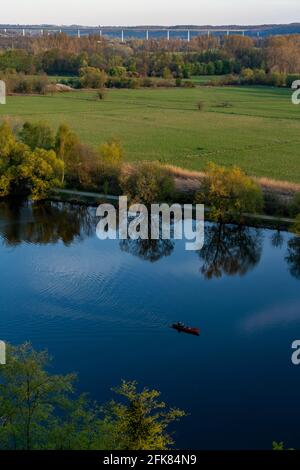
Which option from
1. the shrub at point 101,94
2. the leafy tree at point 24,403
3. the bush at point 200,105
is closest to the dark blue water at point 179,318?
the leafy tree at point 24,403

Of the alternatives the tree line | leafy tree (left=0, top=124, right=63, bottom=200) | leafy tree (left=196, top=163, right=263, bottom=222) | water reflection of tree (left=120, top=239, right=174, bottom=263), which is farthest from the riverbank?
the tree line

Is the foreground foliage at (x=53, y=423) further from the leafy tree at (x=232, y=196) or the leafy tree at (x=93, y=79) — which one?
the leafy tree at (x=93, y=79)

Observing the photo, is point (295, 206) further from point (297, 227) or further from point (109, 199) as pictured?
point (109, 199)

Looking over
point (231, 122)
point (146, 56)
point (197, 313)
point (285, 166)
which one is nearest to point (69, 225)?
point (197, 313)

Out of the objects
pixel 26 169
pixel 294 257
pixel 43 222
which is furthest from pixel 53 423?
pixel 26 169

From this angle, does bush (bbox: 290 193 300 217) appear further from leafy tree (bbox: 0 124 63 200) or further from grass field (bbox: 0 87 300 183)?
leafy tree (bbox: 0 124 63 200)

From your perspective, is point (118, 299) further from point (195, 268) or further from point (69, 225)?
point (69, 225)
